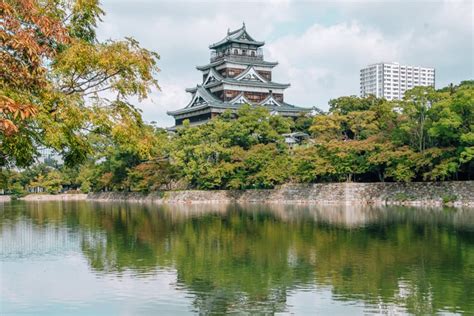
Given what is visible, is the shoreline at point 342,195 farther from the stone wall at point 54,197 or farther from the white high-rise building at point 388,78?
the white high-rise building at point 388,78

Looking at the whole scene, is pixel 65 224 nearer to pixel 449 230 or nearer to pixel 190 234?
pixel 190 234

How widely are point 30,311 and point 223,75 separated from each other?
54027 millimetres

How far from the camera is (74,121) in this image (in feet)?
28.3

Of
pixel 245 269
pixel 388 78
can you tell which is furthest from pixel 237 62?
pixel 388 78

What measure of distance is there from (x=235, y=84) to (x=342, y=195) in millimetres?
23869

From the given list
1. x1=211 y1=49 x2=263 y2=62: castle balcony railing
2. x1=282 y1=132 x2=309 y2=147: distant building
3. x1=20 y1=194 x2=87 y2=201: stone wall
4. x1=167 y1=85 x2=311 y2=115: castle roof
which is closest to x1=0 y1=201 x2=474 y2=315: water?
x1=282 y1=132 x2=309 y2=147: distant building

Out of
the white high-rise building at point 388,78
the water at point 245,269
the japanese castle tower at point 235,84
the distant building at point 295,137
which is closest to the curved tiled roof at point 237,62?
the japanese castle tower at point 235,84

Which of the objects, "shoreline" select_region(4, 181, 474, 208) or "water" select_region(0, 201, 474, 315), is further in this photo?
"shoreline" select_region(4, 181, 474, 208)

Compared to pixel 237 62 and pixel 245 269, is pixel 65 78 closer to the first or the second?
pixel 245 269

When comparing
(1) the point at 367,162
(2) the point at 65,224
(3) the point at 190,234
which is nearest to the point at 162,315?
(3) the point at 190,234

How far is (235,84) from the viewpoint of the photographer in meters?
61.3

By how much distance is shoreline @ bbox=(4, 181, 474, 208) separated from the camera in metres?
35.4

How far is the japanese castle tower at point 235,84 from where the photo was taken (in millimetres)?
60781

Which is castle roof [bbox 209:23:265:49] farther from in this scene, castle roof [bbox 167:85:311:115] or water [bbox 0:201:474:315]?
water [bbox 0:201:474:315]
